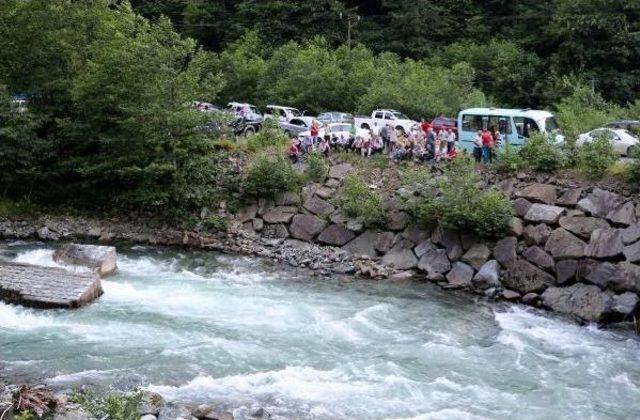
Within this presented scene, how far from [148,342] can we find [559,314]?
1122cm

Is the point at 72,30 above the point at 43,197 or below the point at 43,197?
above

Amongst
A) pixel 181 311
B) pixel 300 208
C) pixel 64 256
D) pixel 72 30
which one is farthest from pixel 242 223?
pixel 72 30

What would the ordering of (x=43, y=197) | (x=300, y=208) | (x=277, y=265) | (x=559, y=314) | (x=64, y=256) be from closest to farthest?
1. (x=559, y=314)
2. (x=64, y=256)
3. (x=277, y=265)
4. (x=300, y=208)
5. (x=43, y=197)

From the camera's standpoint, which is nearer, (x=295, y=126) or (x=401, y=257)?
(x=401, y=257)

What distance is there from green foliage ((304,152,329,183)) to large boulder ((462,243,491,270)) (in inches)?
289

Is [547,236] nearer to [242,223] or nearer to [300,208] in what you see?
[300,208]

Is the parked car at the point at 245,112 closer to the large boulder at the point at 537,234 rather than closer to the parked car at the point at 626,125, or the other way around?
the parked car at the point at 626,125

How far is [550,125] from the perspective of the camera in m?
26.7

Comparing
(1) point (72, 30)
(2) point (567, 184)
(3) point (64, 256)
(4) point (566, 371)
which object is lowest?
(4) point (566, 371)

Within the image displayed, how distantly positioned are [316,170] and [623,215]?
11.4 meters

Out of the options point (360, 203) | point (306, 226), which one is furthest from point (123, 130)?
point (360, 203)

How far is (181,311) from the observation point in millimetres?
17797

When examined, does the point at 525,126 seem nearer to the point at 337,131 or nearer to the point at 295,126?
the point at 337,131

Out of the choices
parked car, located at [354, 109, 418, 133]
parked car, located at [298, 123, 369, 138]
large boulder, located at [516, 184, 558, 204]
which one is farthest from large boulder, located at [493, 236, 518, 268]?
parked car, located at [354, 109, 418, 133]
